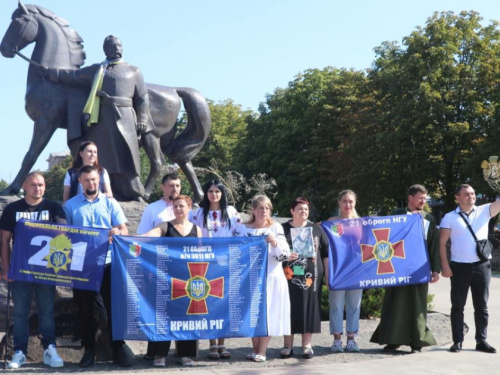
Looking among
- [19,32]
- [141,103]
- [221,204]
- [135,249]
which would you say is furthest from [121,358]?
[19,32]

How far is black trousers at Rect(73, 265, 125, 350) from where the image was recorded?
24.9 ft

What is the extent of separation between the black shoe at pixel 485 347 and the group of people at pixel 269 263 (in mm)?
11

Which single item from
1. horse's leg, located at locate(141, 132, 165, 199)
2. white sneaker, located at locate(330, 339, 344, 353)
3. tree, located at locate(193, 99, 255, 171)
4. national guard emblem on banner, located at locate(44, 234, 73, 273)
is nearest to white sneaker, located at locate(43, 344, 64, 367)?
national guard emblem on banner, located at locate(44, 234, 73, 273)

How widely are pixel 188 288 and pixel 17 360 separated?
1819mm

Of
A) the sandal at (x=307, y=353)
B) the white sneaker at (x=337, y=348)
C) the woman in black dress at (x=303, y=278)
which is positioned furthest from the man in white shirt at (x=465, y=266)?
the sandal at (x=307, y=353)

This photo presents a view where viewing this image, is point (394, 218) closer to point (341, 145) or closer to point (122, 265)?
point (122, 265)

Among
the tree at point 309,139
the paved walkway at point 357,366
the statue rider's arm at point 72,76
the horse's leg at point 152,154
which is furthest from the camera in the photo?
the tree at point 309,139

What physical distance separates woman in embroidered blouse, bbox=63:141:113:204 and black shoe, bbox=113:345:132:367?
164cm

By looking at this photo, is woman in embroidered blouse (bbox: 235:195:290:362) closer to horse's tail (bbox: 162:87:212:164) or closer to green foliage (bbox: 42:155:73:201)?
horse's tail (bbox: 162:87:212:164)

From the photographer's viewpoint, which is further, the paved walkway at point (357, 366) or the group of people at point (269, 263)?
the group of people at point (269, 263)

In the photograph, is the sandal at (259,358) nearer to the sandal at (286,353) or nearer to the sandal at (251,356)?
the sandal at (251,356)

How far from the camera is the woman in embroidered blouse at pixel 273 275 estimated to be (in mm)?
7918

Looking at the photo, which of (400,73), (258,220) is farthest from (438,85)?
(258,220)

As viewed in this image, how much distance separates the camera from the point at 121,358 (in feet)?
24.9
